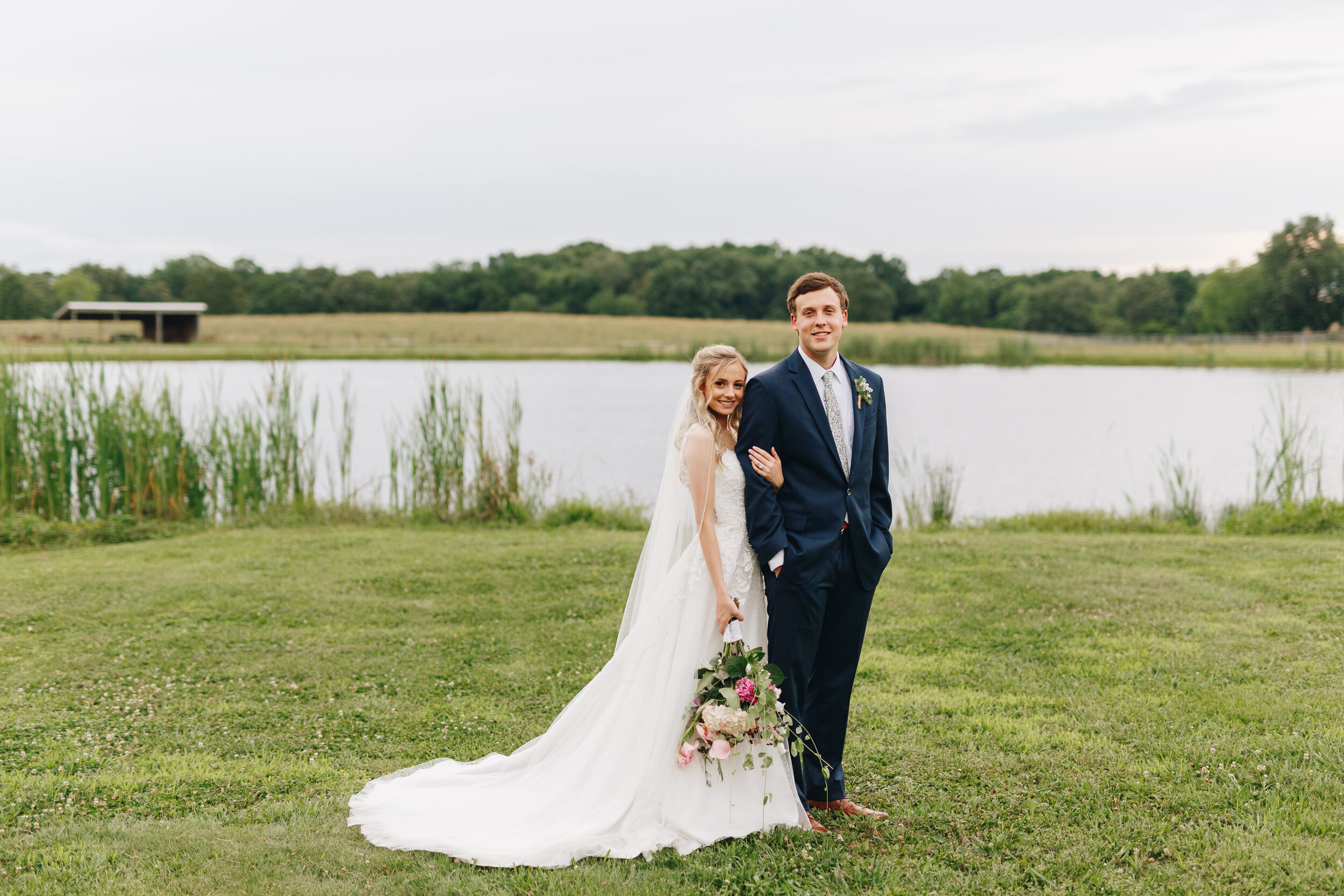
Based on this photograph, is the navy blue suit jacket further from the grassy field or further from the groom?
the grassy field

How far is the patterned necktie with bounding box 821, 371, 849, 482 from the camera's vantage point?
3895mm

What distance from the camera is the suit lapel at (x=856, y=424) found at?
3883 mm

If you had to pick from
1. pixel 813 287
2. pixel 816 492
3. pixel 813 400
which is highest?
pixel 813 287

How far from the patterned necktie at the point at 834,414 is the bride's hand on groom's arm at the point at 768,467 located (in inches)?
10.8

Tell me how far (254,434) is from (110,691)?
5.94 meters

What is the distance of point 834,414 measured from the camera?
392 cm

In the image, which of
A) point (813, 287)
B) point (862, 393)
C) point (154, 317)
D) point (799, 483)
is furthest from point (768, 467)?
point (154, 317)

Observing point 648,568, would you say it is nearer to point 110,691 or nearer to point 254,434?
point 110,691

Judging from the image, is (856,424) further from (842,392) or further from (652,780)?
(652,780)

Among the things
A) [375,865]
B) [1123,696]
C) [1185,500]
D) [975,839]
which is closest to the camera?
[375,865]

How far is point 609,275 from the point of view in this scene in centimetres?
7612

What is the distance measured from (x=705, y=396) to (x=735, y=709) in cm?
127

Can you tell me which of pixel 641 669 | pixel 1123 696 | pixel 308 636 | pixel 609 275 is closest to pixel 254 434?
pixel 308 636

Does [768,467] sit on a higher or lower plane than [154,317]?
lower
